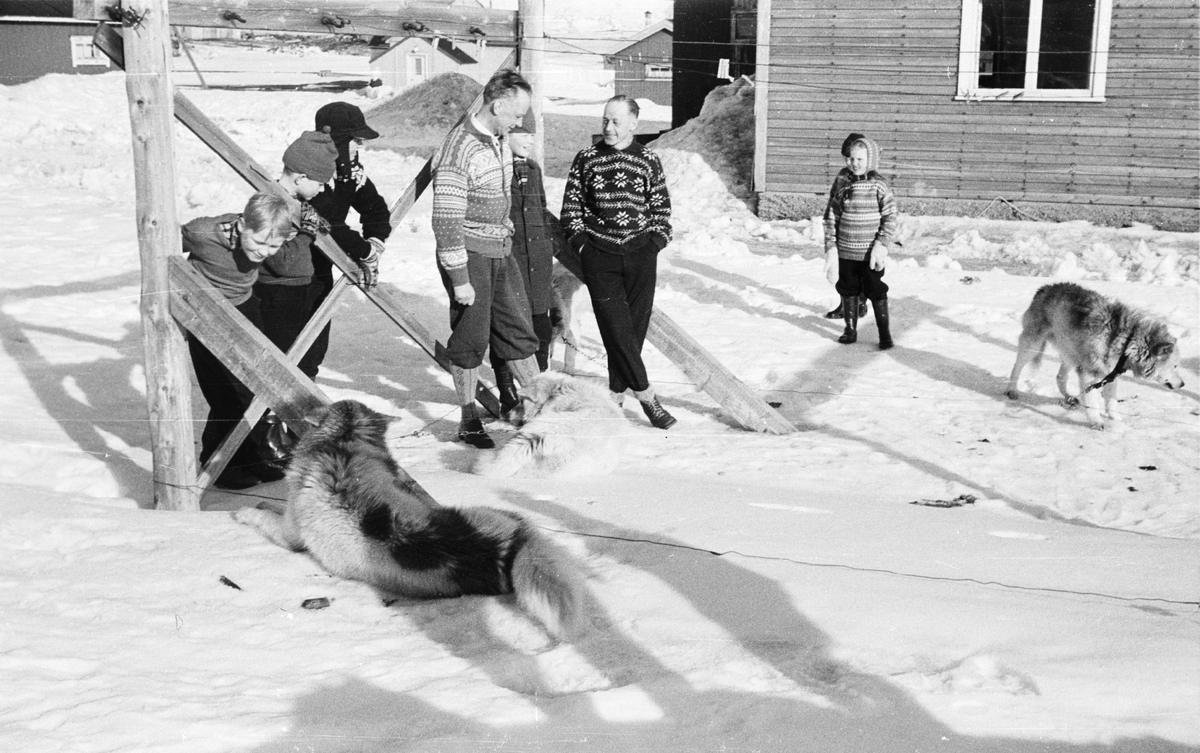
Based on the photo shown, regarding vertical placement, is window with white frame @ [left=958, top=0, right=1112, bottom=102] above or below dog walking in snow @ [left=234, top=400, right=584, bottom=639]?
above

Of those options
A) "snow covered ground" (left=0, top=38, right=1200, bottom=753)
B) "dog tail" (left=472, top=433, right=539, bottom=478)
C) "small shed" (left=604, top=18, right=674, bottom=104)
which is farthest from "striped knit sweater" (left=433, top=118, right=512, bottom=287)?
"small shed" (left=604, top=18, right=674, bottom=104)

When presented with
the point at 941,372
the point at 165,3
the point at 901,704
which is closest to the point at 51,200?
the point at 165,3

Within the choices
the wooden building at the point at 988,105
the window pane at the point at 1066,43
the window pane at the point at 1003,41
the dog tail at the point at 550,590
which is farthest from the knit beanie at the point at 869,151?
the window pane at the point at 1003,41

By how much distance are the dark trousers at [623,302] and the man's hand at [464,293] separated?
0.89 meters

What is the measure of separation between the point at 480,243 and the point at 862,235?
3.84 metres

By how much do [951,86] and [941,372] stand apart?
8042 millimetres

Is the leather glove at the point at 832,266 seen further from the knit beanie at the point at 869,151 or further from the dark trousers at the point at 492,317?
the dark trousers at the point at 492,317

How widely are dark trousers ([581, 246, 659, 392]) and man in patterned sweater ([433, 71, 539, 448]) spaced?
424 mm

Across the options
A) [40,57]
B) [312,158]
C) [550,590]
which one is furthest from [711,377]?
[40,57]

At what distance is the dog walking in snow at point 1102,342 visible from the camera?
6766mm

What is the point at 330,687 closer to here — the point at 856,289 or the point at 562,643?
the point at 562,643

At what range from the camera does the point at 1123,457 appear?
623 cm

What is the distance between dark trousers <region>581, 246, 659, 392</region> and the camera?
621cm

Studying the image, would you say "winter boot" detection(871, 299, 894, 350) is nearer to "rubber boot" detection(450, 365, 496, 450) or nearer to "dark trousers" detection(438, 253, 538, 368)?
"dark trousers" detection(438, 253, 538, 368)
